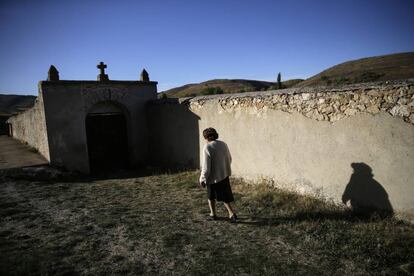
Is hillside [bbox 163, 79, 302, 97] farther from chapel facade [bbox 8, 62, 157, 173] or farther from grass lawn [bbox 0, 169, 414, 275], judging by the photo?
grass lawn [bbox 0, 169, 414, 275]

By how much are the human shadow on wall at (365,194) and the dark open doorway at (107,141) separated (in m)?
8.11

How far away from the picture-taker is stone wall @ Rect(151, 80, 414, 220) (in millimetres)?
4605

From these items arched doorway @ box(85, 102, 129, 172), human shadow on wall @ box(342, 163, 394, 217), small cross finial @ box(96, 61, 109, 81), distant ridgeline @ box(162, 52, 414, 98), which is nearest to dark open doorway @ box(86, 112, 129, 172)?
arched doorway @ box(85, 102, 129, 172)

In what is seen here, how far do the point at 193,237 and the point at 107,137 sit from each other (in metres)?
7.19

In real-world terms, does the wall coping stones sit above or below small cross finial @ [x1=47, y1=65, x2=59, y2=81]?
below

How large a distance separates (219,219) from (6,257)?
3317 mm

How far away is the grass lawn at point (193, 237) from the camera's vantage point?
12.2ft

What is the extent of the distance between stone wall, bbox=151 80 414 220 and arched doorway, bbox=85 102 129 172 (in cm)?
431

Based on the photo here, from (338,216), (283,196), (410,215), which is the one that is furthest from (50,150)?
(410,215)

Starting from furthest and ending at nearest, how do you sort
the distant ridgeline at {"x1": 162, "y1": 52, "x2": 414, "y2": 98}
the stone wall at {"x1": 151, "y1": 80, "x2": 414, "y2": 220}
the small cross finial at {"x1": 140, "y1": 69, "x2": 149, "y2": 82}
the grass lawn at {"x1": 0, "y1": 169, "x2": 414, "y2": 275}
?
the distant ridgeline at {"x1": 162, "y1": 52, "x2": 414, "y2": 98} → the small cross finial at {"x1": 140, "y1": 69, "x2": 149, "y2": 82} → the stone wall at {"x1": 151, "y1": 80, "x2": 414, "y2": 220} → the grass lawn at {"x1": 0, "y1": 169, "x2": 414, "y2": 275}

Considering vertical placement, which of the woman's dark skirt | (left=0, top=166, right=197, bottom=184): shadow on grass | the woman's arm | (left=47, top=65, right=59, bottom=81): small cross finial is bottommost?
(left=0, top=166, right=197, bottom=184): shadow on grass

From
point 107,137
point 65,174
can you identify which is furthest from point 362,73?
point 65,174

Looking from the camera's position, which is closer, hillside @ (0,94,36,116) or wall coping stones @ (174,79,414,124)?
wall coping stones @ (174,79,414,124)

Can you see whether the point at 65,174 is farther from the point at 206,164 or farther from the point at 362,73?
the point at 362,73
